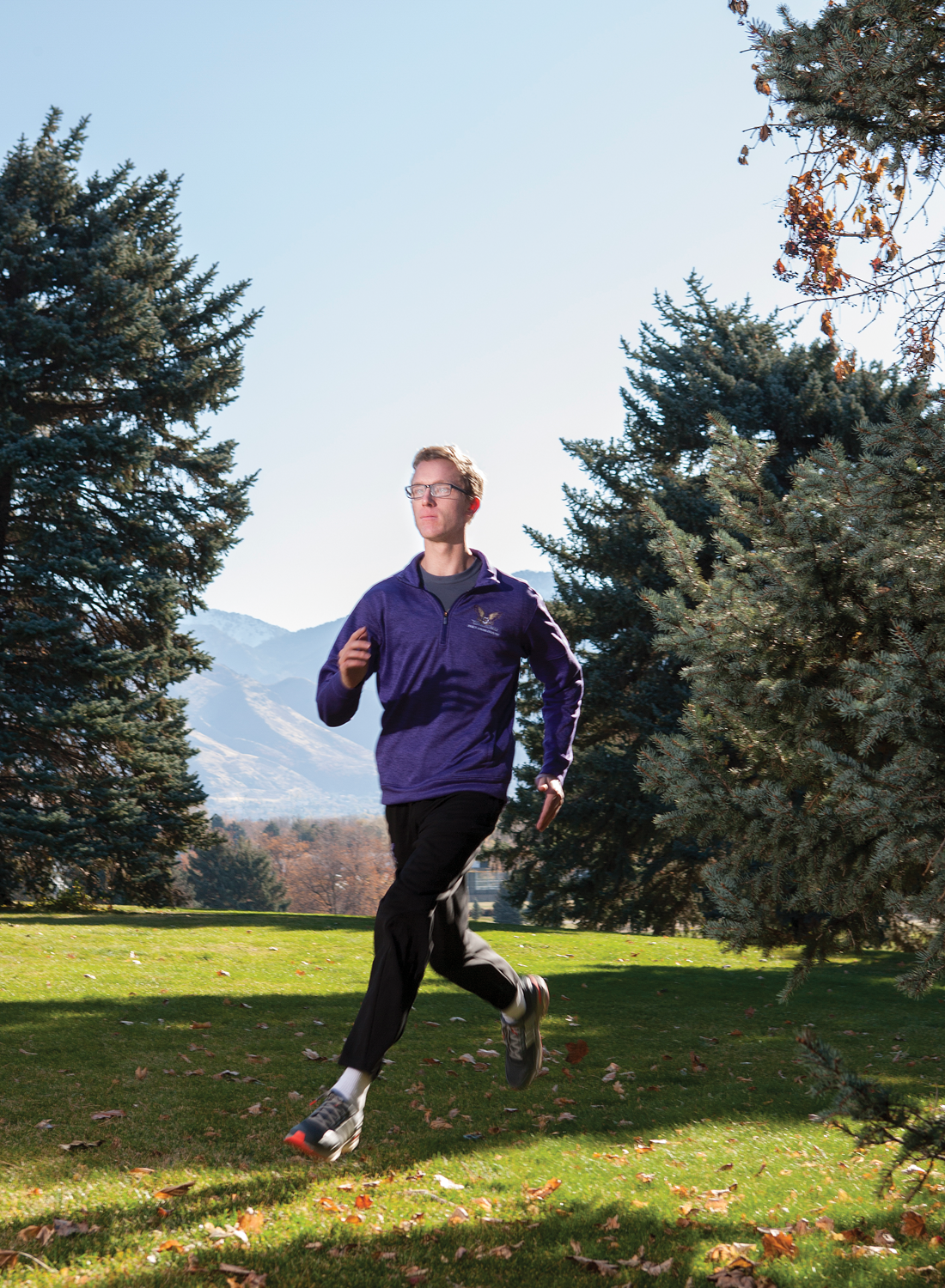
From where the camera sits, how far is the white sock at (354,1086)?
331cm

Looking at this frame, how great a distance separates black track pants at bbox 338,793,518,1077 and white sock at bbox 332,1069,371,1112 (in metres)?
0.02

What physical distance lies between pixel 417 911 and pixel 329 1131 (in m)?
0.75

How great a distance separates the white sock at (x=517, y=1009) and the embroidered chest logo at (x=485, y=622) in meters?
1.53

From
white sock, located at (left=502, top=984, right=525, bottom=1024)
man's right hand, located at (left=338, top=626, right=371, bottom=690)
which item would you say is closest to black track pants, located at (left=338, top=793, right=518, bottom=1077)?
white sock, located at (left=502, top=984, right=525, bottom=1024)

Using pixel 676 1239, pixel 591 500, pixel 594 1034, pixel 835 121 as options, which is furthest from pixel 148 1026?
pixel 591 500

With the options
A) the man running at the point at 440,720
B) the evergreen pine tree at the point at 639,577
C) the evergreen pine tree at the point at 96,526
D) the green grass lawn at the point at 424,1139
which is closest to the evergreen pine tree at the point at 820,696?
the green grass lawn at the point at 424,1139

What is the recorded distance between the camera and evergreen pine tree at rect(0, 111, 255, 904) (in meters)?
20.4

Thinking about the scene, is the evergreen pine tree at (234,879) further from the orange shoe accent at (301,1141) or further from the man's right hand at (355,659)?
the orange shoe accent at (301,1141)

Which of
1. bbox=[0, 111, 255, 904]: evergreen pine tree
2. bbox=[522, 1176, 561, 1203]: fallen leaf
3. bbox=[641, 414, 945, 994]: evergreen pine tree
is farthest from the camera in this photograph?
bbox=[0, 111, 255, 904]: evergreen pine tree

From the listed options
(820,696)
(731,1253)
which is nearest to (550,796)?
(731,1253)

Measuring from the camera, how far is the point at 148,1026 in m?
7.40

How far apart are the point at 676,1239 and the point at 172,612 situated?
20546 mm

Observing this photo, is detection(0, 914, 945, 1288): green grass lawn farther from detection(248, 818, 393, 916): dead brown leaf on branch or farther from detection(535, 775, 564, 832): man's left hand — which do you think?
detection(248, 818, 393, 916): dead brown leaf on branch

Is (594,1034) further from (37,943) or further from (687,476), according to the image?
(687,476)
